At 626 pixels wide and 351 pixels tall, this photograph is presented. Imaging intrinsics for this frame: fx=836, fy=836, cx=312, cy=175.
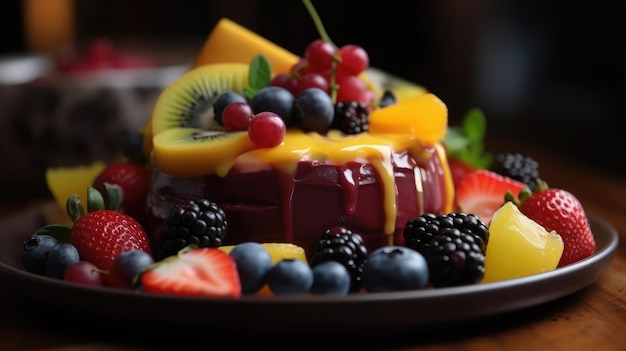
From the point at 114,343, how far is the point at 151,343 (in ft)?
0.18

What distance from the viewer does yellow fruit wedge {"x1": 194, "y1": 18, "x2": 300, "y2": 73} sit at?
1944 millimetres

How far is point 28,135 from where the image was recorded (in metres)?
2.45

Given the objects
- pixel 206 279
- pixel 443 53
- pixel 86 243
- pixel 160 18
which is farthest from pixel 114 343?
pixel 160 18

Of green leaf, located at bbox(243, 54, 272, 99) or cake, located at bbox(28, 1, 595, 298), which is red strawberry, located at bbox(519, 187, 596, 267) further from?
green leaf, located at bbox(243, 54, 272, 99)

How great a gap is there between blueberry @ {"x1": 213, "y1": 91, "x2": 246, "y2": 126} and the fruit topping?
2.03ft

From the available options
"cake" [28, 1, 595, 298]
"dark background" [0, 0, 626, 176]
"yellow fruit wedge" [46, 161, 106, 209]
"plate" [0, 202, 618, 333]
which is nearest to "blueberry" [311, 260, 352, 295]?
"cake" [28, 1, 595, 298]

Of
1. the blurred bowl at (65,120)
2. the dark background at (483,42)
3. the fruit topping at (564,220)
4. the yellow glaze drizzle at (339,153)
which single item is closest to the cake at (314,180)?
the yellow glaze drizzle at (339,153)

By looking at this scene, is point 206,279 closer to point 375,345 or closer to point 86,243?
point 375,345

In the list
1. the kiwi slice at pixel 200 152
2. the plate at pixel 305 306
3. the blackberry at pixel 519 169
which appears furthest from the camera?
the blackberry at pixel 519 169

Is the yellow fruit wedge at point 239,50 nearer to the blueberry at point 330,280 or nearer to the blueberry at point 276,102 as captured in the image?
the blueberry at point 276,102

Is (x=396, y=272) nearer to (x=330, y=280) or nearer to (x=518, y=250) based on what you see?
(x=330, y=280)

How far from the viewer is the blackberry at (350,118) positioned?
168cm

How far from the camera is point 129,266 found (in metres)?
1.33

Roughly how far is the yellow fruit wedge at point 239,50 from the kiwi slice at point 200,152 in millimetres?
307
